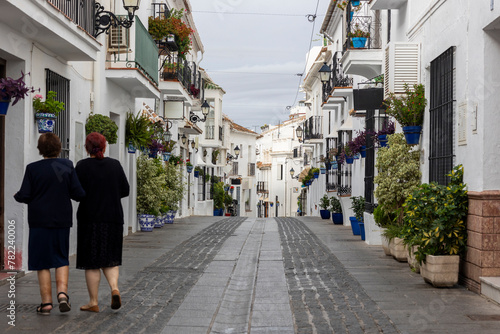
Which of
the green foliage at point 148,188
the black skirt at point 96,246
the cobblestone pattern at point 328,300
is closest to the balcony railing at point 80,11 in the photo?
the black skirt at point 96,246

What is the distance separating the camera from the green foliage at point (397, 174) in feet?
39.8

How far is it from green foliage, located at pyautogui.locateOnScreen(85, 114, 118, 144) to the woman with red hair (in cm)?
668

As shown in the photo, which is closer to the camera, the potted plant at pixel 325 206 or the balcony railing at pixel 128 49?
the balcony railing at pixel 128 49

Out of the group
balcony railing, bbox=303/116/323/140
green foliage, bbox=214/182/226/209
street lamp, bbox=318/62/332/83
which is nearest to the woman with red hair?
street lamp, bbox=318/62/332/83

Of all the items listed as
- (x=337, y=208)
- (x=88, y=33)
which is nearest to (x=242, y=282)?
(x=88, y=33)

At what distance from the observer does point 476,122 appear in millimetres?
8516

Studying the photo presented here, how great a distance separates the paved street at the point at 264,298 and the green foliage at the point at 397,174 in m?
1.03

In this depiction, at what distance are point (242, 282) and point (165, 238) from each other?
6.88 metres

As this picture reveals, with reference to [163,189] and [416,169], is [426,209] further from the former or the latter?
[163,189]

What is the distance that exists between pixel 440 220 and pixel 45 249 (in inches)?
188

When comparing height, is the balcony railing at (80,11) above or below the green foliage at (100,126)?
above

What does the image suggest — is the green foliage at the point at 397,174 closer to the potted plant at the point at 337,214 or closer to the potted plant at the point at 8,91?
the potted plant at the point at 8,91

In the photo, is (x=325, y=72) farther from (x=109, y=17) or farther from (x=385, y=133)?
(x=109, y=17)

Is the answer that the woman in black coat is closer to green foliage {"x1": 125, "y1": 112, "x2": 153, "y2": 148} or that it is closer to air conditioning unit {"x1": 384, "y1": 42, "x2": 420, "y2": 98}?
air conditioning unit {"x1": 384, "y1": 42, "x2": 420, "y2": 98}
